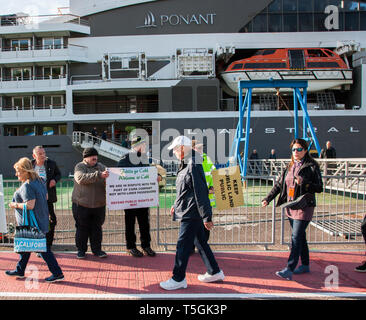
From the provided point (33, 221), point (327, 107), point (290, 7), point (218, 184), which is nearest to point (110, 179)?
point (33, 221)

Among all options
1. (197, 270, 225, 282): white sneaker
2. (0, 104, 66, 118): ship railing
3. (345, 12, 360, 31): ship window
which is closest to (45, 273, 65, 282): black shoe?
(197, 270, 225, 282): white sneaker

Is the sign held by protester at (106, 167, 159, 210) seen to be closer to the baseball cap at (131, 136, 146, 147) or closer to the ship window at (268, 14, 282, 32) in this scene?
the baseball cap at (131, 136, 146, 147)

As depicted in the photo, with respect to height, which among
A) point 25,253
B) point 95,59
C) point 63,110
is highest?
point 95,59

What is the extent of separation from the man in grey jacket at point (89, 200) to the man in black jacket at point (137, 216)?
0.40m

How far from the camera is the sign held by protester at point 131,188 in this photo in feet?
17.2

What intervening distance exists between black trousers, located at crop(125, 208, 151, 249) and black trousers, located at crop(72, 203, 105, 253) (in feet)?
1.42

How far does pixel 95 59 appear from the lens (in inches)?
1052

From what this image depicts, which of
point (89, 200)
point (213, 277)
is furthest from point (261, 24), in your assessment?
point (213, 277)

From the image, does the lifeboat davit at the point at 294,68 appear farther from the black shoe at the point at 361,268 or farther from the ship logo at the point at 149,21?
the black shoe at the point at 361,268

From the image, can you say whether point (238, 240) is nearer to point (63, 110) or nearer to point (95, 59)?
point (63, 110)

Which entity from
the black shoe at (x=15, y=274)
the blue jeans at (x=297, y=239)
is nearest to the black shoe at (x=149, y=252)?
the black shoe at (x=15, y=274)
